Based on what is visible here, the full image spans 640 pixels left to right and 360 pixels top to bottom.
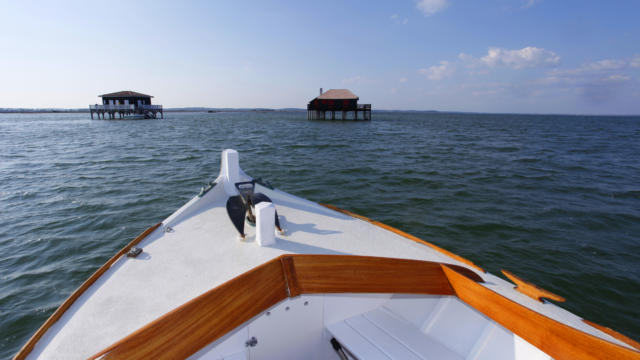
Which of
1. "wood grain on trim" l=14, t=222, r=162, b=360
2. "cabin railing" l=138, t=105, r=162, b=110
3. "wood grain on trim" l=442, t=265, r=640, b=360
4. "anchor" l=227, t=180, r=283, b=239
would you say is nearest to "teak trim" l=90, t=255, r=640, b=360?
"wood grain on trim" l=442, t=265, r=640, b=360

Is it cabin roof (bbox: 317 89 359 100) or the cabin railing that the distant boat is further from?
the cabin railing

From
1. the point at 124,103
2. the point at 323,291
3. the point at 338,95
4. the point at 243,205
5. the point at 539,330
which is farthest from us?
the point at 124,103

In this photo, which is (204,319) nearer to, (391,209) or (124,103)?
(391,209)

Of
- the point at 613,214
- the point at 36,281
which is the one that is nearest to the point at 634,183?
the point at 613,214

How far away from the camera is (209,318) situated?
1.96 m

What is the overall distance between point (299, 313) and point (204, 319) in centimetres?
88

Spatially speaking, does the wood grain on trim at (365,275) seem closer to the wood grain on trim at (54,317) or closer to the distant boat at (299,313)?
the distant boat at (299,313)

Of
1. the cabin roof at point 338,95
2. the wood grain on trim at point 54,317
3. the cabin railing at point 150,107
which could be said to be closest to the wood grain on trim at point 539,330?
the wood grain on trim at point 54,317

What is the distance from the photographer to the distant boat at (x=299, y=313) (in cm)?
194

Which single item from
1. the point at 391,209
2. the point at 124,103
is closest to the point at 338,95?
the point at 124,103

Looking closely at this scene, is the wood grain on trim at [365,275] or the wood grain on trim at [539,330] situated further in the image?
the wood grain on trim at [365,275]

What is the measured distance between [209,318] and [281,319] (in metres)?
0.69

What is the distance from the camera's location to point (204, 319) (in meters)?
1.95

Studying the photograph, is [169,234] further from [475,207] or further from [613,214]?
[613,214]
